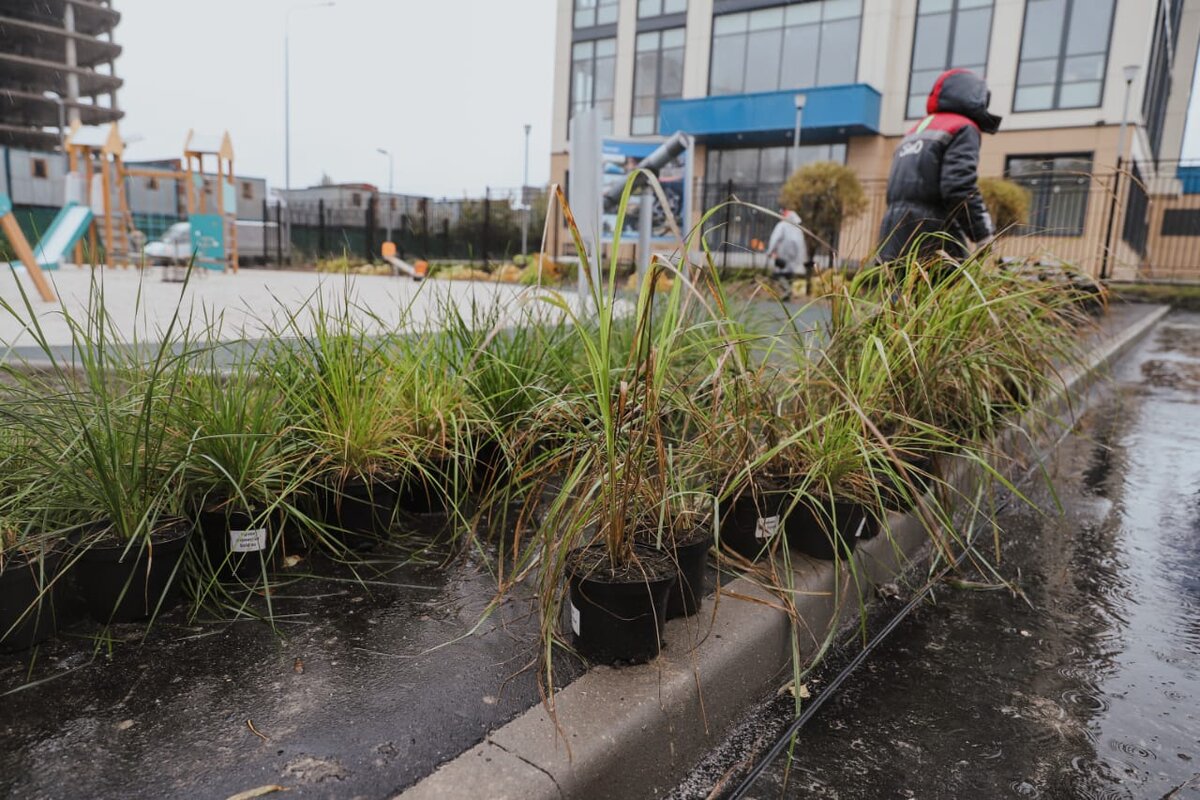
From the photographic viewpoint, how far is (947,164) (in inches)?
177

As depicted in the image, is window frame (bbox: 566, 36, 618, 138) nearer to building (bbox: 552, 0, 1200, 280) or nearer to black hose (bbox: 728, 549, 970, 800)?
building (bbox: 552, 0, 1200, 280)

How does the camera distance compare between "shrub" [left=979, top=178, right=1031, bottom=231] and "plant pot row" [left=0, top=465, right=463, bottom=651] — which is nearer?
"plant pot row" [left=0, top=465, right=463, bottom=651]

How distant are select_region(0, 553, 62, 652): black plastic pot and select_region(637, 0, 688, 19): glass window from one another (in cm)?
2994

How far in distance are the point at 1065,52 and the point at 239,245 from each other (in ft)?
91.8

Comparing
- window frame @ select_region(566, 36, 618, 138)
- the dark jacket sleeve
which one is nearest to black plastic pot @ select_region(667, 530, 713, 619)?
the dark jacket sleeve

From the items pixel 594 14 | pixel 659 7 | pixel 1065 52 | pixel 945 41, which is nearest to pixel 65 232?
pixel 659 7

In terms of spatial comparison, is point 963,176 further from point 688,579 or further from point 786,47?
point 786,47

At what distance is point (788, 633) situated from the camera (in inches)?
83.9

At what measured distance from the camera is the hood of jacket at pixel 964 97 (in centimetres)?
445

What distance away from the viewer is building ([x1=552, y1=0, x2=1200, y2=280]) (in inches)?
835

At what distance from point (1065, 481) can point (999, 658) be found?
2261 millimetres

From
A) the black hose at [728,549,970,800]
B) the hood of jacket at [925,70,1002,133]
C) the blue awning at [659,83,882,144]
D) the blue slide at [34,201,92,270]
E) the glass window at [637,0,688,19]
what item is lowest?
the black hose at [728,549,970,800]

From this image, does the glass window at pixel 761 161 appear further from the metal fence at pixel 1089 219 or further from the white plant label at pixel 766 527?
the white plant label at pixel 766 527

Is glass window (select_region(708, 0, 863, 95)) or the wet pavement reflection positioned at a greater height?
glass window (select_region(708, 0, 863, 95))
